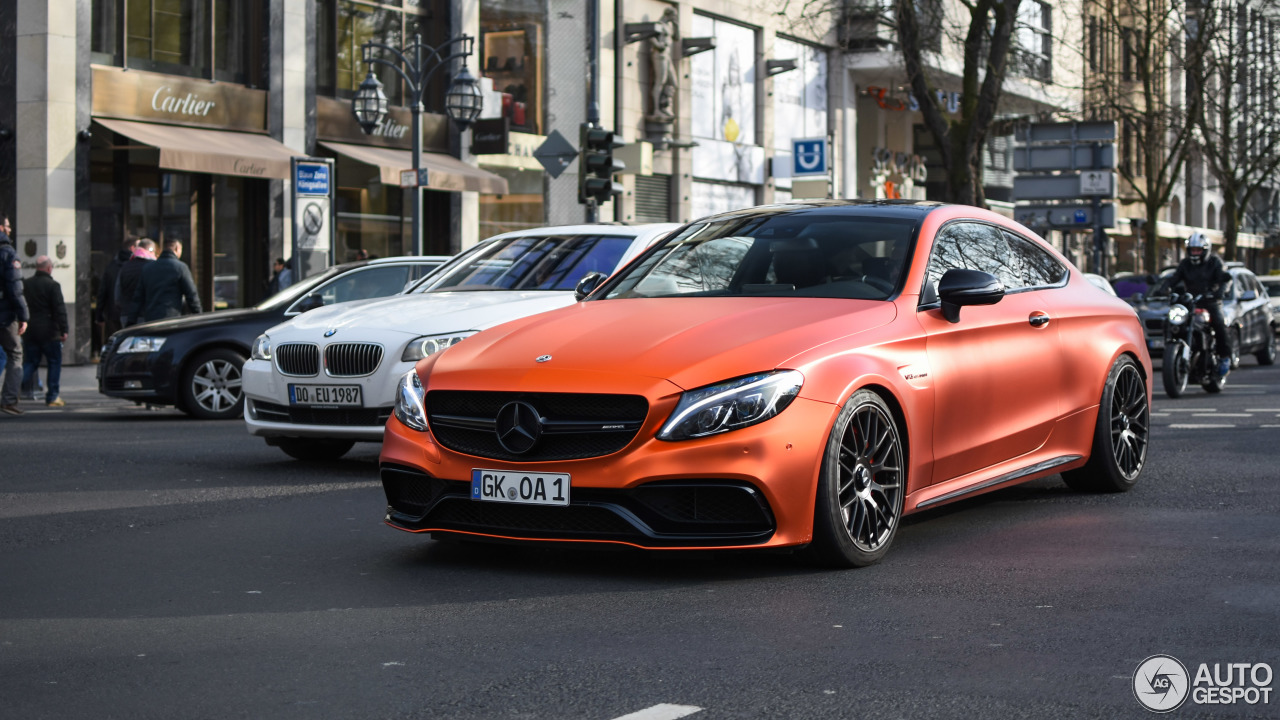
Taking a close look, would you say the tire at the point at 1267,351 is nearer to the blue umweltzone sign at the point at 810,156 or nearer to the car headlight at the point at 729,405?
the blue umweltzone sign at the point at 810,156

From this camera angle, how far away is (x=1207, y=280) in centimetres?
1859

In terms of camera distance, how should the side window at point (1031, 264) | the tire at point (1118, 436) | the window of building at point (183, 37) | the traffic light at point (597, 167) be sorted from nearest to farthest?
the side window at point (1031, 264) → the tire at point (1118, 436) → the traffic light at point (597, 167) → the window of building at point (183, 37)

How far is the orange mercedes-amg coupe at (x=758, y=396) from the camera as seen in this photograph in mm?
6094

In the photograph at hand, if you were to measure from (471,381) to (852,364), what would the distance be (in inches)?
57.6

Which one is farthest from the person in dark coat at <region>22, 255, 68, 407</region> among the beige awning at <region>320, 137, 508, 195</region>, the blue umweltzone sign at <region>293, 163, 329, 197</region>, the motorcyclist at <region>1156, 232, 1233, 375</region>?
the motorcyclist at <region>1156, 232, 1233, 375</region>

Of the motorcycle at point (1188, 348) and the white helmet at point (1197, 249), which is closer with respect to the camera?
the motorcycle at point (1188, 348)

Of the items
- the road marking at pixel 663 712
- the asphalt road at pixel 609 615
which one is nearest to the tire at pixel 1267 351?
the asphalt road at pixel 609 615

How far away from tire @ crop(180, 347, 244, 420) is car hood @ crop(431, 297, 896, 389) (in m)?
8.66

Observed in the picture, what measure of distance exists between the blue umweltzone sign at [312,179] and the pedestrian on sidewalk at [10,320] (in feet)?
16.3

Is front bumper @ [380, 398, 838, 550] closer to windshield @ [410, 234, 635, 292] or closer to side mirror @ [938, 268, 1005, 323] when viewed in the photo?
side mirror @ [938, 268, 1005, 323]

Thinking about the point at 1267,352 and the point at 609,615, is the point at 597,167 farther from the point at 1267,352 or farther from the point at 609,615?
the point at 609,615

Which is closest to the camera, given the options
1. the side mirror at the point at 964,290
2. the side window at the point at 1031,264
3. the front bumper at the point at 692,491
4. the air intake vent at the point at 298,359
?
the front bumper at the point at 692,491

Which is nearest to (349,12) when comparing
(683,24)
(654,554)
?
(683,24)

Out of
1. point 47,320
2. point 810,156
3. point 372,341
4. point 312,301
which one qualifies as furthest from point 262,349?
point 810,156
